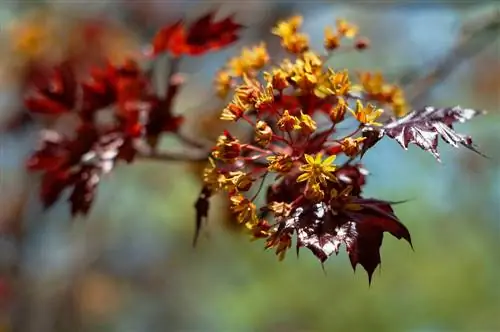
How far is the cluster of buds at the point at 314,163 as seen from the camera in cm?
102

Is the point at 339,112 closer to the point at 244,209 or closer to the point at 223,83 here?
the point at 244,209

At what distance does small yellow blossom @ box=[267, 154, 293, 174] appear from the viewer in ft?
3.43

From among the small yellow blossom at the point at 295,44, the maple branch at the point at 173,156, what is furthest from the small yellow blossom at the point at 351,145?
the maple branch at the point at 173,156

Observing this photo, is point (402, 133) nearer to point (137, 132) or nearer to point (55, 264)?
point (137, 132)

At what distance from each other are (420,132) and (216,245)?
497 cm

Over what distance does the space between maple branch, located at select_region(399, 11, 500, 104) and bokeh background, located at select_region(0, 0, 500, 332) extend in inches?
14.5

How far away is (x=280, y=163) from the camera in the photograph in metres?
1.05

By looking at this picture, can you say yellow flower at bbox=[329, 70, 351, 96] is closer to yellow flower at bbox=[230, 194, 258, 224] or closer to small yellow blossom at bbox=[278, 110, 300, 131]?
small yellow blossom at bbox=[278, 110, 300, 131]

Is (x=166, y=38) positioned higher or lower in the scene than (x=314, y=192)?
higher

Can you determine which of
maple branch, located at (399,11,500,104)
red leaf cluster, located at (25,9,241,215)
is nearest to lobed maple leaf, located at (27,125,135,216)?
red leaf cluster, located at (25,9,241,215)

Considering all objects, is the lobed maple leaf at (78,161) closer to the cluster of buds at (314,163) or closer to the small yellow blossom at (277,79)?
the cluster of buds at (314,163)

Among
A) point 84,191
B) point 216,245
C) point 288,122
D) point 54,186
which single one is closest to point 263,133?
point 288,122

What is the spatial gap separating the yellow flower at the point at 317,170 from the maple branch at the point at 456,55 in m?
0.82

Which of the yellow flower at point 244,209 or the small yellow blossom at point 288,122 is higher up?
the small yellow blossom at point 288,122
